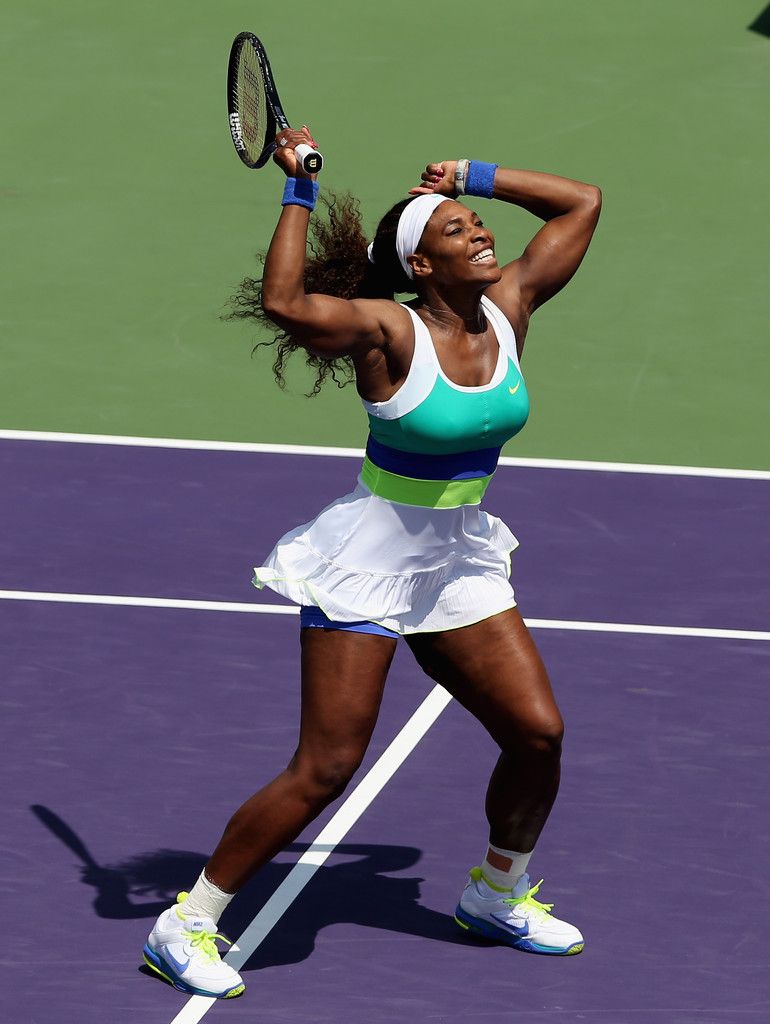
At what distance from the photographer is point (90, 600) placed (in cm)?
1056

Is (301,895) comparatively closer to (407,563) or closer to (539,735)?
(539,735)

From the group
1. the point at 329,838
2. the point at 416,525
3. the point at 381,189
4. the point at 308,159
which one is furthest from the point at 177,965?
the point at 381,189

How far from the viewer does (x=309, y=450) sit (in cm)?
1259

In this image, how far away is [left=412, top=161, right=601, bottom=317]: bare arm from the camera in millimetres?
7816

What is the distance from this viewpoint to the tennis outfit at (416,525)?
7266 mm

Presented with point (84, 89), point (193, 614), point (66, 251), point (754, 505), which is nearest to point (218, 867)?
point (193, 614)

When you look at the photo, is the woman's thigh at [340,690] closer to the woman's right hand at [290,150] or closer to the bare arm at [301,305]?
the bare arm at [301,305]

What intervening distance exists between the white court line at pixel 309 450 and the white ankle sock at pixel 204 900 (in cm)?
525

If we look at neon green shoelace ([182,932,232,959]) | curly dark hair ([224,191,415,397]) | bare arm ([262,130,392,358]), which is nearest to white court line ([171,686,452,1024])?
neon green shoelace ([182,932,232,959])

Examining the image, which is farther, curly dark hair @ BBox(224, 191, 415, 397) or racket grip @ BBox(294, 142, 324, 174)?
curly dark hair @ BBox(224, 191, 415, 397)

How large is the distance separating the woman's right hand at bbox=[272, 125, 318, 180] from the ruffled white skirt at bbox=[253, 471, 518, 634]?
1029 mm

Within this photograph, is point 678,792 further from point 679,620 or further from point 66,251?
point 66,251

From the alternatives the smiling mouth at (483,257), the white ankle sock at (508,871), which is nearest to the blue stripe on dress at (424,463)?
the smiling mouth at (483,257)

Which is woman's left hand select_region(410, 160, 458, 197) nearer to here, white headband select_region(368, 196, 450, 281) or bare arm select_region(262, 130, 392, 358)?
white headband select_region(368, 196, 450, 281)
